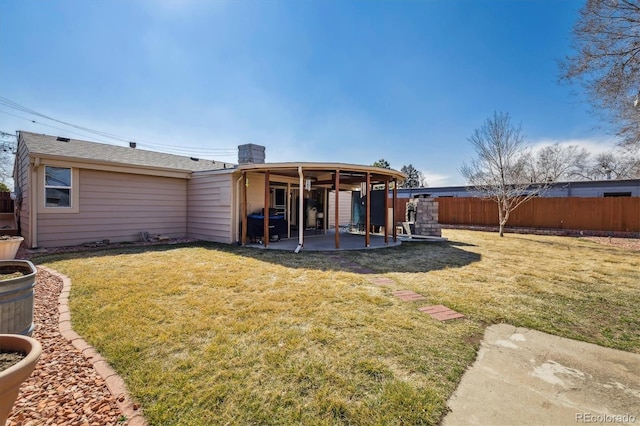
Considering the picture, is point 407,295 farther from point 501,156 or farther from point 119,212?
point 501,156

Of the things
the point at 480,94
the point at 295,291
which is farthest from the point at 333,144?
the point at 295,291

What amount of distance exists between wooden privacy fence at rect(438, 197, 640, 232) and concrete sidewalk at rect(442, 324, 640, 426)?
1474 cm

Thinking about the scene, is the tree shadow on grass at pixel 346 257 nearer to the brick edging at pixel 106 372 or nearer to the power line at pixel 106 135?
the brick edging at pixel 106 372

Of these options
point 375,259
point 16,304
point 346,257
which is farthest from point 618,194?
point 16,304

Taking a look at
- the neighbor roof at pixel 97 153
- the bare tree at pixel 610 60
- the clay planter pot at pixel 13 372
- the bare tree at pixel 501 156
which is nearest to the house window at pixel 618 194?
the bare tree at pixel 501 156

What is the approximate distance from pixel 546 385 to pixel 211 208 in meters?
9.26

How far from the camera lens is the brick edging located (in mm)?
1756

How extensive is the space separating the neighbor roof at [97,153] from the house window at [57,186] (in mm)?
519

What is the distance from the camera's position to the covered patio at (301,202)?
26.5 ft

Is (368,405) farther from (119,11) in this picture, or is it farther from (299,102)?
(299,102)

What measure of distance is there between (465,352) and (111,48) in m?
10.9

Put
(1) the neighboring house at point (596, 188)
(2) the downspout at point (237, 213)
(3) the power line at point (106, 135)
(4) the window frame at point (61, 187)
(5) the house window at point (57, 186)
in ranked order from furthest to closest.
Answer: (3) the power line at point (106, 135) → (1) the neighboring house at point (596, 188) → (2) the downspout at point (237, 213) → (5) the house window at point (57, 186) → (4) the window frame at point (61, 187)

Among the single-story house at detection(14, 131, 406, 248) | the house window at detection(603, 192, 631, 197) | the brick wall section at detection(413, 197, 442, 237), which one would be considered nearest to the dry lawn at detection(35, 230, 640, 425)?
the single-story house at detection(14, 131, 406, 248)

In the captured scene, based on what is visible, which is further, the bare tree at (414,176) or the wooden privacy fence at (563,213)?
the bare tree at (414,176)
